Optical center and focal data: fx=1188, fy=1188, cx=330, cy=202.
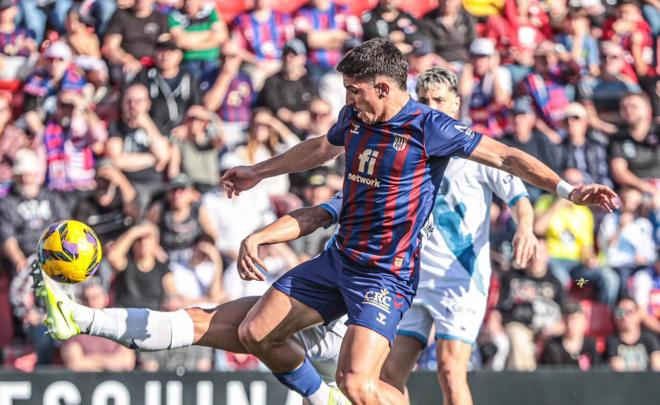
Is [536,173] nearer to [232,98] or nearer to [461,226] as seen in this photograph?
[461,226]

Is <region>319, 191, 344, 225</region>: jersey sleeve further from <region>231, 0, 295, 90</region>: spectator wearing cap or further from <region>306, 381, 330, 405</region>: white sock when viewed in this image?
<region>231, 0, 295, 90</region>: spectator wearing cap

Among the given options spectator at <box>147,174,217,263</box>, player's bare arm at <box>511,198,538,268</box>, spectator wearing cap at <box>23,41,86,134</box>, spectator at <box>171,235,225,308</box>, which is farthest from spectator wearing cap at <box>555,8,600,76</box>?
player's bare arm at <box>511,198,538,268</box>

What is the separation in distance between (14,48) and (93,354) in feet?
12.5

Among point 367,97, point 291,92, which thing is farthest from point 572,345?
point 367,97

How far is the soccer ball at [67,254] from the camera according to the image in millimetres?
7211

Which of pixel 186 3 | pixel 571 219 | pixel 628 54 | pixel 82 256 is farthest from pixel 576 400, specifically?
pixel 186 3

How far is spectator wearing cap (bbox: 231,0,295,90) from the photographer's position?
1291cm

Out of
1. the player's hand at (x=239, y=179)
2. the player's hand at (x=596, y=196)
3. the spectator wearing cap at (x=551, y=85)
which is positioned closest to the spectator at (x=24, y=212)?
the player's hand at (x=239, y=179)

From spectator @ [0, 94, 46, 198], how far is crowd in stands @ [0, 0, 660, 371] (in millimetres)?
22

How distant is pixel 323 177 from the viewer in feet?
37.8

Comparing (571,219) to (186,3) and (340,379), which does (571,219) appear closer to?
(186,3)

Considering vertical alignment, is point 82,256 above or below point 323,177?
above

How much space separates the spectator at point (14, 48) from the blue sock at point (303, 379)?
6444mm

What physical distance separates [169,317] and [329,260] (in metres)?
1.04
